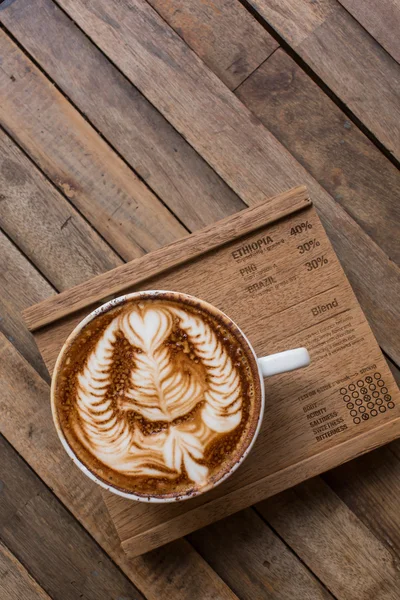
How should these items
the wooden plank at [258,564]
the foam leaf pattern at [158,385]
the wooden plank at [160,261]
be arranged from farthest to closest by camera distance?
the wooden plank at [258,564] < the wooden plank at [160,261] < the foam leaf pattern at [158,385]

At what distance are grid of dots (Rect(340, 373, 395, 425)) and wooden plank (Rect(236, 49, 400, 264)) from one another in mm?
251

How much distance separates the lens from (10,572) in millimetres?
992

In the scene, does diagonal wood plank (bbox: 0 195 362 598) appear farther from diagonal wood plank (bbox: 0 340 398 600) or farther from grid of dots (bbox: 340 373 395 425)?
grid of dots (bbox: 340 373 395 425)

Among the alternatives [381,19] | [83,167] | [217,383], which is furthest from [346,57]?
[217,383]

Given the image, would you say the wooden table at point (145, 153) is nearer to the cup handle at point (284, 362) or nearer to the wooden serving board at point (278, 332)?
the wooden serving board at point (278, 332)

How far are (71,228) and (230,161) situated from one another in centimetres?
28

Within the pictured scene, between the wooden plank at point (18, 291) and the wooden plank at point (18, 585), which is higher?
the wooden plank at point (18, 291)

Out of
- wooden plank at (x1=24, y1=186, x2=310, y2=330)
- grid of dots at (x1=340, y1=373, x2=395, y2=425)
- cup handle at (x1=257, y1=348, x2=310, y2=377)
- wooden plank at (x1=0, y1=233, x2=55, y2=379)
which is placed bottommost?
grid of dots at (x1=340, y1=373, x2=395, y2=425)

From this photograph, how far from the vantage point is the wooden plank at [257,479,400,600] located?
3.17ft

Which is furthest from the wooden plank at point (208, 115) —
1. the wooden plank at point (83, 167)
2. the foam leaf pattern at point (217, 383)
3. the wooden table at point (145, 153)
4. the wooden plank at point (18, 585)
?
the wooden plank at point (18, 585)

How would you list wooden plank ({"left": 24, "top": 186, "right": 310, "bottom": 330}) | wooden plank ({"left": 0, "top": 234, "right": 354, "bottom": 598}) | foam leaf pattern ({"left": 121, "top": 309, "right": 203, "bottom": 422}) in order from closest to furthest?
foam leaf pattern ({"left": 121, "top": 309, "right": 203, "bottom": 422}) → wooden plank ({"left": 24, "top": 186, "right": 310, "bottom": 330}) → wooden plank ({"left": 0, "top": 234, "right": 354, "bottom": 598})

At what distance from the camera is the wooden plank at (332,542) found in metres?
0.97

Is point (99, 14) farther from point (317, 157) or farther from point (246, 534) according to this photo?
point (246, 534)

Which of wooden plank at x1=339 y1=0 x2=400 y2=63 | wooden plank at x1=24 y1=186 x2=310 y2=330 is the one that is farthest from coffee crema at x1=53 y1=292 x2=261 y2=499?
wooden plank at x1=339 y1=0 x2=400 y2=63
